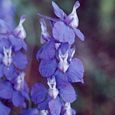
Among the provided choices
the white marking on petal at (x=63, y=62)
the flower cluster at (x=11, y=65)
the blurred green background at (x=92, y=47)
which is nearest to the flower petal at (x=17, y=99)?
the flower cluster at (x=11, y=65)

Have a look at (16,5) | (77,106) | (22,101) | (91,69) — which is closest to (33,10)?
(16,5)

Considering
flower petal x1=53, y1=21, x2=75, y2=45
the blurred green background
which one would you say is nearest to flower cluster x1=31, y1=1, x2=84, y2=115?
flower petal x1=53, y1=21, x2=75, y2=45

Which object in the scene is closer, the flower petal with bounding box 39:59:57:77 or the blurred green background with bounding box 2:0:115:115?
the flower petal with bounding box 39:59:57:77

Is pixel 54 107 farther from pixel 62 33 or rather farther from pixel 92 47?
pixel 92 47

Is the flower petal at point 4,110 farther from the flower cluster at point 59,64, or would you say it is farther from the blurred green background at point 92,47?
the blurred green background at point 92,47

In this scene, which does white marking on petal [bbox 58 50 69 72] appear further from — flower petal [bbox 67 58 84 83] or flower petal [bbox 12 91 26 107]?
flower petal [bbox 12 91 26 107]
